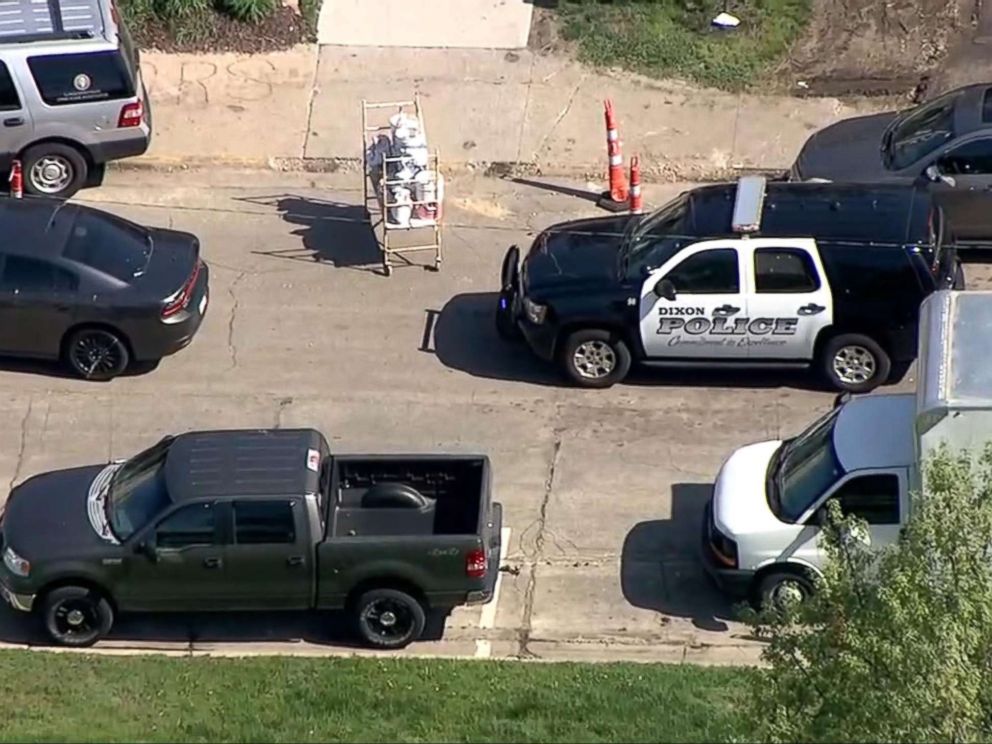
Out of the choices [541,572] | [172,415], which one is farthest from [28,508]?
[541,572]

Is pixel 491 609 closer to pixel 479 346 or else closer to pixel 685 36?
pixel 479 346

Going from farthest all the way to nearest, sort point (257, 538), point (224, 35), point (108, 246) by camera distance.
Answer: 1. point (224, 35)
2. point (108, 246)
3. point (257, 538)

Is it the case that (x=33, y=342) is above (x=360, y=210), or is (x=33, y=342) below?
below

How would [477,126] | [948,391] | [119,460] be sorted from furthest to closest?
[477,126], [119,460], [948,391]

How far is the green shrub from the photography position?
24828 mm

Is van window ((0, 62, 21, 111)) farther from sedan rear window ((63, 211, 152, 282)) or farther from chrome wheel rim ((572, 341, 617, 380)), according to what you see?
chrome wheel rim ((572, 341, 617, 380))

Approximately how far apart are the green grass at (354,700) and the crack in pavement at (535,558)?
75 centimetres

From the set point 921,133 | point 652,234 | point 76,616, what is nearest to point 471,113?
point 652,234

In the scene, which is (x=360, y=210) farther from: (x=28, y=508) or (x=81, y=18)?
(x=28, y=508)

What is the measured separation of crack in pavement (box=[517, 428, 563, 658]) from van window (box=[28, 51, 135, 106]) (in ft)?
20.6

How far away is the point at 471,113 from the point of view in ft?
77.8

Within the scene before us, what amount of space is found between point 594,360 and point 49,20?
6972 mm

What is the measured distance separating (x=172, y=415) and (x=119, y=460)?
787 millimetres

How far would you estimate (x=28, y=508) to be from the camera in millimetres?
16594
